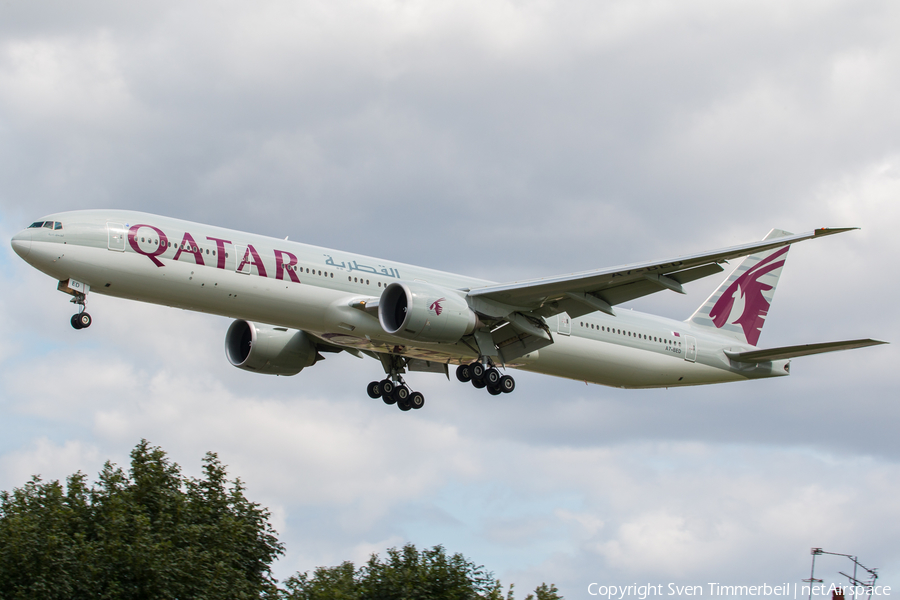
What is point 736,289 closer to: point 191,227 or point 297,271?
point 297,271

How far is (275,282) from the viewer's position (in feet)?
112

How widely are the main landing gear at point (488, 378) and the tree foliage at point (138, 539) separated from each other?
453 inches

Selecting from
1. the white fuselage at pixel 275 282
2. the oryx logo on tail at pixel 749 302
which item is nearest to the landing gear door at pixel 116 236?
the white fuselage at pixel 275 282

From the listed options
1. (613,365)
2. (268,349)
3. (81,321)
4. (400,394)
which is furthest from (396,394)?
(81,321)

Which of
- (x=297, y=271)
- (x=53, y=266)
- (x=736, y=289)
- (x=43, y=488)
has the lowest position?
(x=43, y=488)

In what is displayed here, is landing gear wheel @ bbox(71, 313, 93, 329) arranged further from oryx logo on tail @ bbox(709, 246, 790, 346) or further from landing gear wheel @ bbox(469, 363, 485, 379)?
oryx logo on tail @ bbox(709, 246, 790, 346)

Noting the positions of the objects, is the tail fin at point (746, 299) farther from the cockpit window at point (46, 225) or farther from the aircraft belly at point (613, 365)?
the cockpit window at point (46, 225)

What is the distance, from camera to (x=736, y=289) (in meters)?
47.5

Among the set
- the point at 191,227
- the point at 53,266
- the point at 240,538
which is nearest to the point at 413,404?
the point at 240,538

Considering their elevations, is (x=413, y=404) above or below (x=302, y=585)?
above

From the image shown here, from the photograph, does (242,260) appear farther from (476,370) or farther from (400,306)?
(476,370)

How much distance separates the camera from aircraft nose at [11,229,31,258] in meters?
31.7

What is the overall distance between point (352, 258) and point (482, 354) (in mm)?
5667

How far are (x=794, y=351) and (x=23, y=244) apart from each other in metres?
27.0
